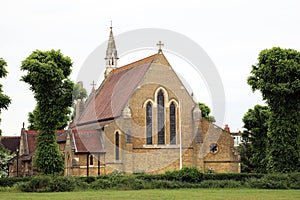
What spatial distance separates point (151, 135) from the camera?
183ft

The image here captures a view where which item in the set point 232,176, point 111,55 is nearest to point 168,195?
point 232,176

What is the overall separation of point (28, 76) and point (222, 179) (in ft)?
64.7

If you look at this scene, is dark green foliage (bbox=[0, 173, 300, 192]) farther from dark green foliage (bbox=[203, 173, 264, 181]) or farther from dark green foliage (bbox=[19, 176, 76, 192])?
dark green foliage (bbox=[203, 173, 264, 181])

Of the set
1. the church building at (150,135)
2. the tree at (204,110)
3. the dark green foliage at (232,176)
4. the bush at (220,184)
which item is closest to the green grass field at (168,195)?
the bush at (220,184)

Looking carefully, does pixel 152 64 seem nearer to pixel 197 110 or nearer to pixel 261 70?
pixel 197 110

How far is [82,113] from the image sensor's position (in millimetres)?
68562

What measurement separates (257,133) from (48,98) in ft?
80.9

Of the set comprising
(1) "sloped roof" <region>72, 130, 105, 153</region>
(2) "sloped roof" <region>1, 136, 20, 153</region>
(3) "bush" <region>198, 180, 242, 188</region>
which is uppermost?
(2) "sloped roof" <region>1, 136, 20, 153</region>

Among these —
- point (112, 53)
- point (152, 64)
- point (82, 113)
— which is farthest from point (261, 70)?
point (112, 53)

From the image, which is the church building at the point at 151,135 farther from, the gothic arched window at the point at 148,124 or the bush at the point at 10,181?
the bush at the point at 10,181

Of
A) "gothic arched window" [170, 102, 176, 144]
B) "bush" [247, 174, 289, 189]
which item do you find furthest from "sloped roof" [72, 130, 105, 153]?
"bush" [247, 174, 289, 189]

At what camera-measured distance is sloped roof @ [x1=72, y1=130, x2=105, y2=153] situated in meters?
53.4

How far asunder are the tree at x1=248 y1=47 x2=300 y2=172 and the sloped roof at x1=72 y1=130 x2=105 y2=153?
17206 mm

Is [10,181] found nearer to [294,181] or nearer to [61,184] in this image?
[61,184]
